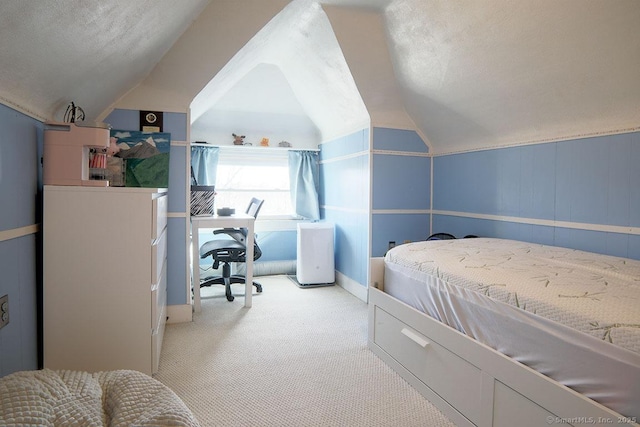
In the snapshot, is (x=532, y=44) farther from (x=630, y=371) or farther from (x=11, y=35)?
(x=11, y=35)

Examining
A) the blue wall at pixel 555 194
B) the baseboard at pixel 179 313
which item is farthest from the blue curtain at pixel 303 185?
the baseboard at pixel 179 313

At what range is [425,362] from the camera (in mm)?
1861

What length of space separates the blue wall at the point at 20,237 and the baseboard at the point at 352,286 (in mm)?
2634

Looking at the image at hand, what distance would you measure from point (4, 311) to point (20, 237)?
342 millimetres

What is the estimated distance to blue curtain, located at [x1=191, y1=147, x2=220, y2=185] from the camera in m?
4.20

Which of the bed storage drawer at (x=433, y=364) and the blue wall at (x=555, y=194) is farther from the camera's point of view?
the blue wall at (x=555, y=194)

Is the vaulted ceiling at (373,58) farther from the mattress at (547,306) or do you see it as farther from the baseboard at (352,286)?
the baseboard at (352,286)

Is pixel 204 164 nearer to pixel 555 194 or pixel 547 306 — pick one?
pixel 555 194

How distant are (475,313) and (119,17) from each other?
212 cm

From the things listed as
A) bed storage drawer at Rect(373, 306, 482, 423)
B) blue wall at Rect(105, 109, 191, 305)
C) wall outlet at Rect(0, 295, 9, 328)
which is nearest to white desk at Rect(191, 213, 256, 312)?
blue wall at Rect(105, 109, 191, 305)

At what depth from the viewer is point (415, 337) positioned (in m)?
1.91

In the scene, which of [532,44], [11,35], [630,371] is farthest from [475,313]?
[11,35]

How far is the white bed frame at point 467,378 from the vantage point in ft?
3.87

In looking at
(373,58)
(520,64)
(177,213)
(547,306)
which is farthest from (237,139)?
(547,306)
